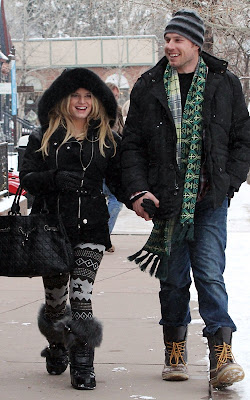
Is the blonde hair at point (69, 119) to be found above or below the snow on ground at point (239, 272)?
above

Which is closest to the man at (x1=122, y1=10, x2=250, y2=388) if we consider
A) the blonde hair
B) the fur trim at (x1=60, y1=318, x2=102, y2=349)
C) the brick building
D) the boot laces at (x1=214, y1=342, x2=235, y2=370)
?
the boot laces at (x1=214, y1=342, x2=235, y2=370)

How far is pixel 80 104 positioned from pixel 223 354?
1.57 m

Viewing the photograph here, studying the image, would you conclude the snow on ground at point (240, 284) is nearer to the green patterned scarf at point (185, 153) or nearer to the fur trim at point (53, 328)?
the green patterned scarf at point (185, 153)

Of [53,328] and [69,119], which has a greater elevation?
[69,119]

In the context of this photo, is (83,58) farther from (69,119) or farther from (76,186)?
(76,186)

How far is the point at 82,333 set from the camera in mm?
4504

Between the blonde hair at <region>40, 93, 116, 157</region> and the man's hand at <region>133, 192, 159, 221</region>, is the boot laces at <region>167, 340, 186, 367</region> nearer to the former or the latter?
the man's hand at <region>133, 192, 159, 221</region>

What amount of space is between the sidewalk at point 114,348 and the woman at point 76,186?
0.57 ft

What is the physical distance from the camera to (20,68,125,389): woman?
4531mm

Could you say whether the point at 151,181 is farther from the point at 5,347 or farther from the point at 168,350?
the point at 5,347

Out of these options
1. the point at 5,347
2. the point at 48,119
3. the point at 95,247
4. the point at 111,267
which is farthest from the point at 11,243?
the point at 111,267

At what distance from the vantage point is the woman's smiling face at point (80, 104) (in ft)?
15.5

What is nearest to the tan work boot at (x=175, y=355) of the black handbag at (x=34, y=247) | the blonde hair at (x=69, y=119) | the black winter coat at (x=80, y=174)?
the black winter coat at (x=80, y=174)

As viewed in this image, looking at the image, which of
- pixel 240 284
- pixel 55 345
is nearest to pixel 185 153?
pixel 55 345
